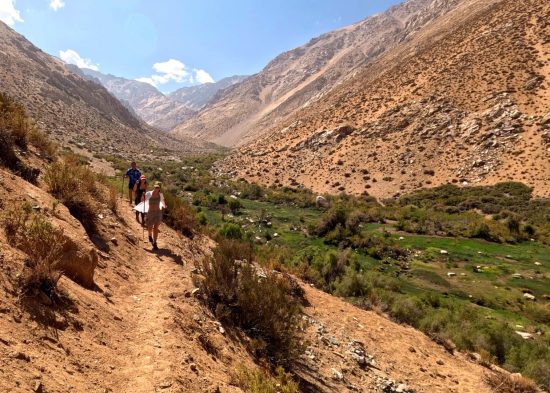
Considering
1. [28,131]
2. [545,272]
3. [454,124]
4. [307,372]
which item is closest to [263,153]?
[454,124]

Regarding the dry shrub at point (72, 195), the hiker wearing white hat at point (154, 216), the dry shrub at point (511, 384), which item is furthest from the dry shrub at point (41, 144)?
the dry shrub at point (511, 384)

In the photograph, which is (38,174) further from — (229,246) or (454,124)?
(454,124)

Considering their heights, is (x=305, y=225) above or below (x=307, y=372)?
above

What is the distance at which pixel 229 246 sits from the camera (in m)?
8.23

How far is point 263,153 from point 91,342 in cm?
5253

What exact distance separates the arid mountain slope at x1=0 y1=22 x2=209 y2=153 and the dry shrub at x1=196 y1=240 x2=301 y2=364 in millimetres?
47175

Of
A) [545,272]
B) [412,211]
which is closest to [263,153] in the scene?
[412,211]

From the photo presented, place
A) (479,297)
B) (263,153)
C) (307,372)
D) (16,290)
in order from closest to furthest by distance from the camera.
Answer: (16,290) → (307,372) → (479,297) → (263,153)

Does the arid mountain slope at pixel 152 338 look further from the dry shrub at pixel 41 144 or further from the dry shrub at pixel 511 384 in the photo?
the dry shrub at pixel 41 144

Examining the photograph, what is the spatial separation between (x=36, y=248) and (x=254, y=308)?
3216mm

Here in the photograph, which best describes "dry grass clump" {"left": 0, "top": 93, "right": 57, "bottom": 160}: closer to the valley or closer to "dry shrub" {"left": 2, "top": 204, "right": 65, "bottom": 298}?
the valley

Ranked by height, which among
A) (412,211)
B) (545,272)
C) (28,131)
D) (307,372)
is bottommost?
(307,372)

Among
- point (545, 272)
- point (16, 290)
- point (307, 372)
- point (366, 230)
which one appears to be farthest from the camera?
point (366, 230)

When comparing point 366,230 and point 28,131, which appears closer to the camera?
point 28,131
